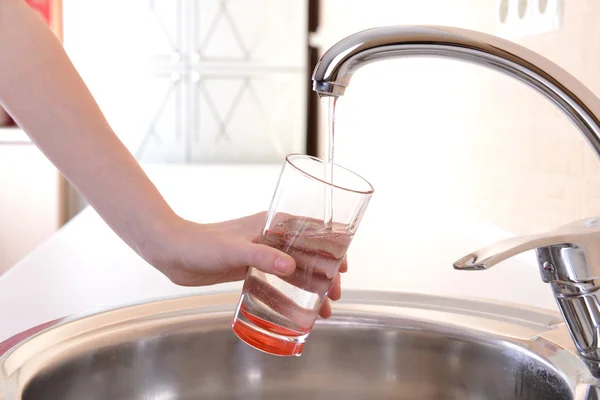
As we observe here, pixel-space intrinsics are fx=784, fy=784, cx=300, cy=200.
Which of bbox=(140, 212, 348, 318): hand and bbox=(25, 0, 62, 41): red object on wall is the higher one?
bbox=(25, 0, 62, 41): red object on wall

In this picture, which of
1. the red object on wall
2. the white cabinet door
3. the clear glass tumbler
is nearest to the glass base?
the clear glass tumbler

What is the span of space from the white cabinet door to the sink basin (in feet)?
8.19

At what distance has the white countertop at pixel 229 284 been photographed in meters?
0.86

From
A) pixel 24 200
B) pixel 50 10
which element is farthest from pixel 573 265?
pixel 50 10

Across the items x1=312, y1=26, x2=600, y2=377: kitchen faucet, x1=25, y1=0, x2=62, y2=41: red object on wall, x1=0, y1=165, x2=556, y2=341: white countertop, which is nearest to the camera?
x1=312, y1=26, x2=600, y2=377: kitchen faucet

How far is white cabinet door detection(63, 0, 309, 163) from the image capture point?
3.19 metres

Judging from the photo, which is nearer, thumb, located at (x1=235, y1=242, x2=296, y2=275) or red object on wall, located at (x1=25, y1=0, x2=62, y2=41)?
thumb, located at (x1=235, y1=242, x2=296, y2=275)

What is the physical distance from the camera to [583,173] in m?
0.92

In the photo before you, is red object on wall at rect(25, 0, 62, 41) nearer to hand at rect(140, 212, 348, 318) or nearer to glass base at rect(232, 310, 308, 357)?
hand at rect(140, 212, 348, 318)

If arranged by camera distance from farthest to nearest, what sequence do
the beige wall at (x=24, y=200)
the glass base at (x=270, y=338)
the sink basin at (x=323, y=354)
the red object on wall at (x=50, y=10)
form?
the red object on wall at (x=50, y=10)
the beige wall at (x=24, y=200)
the sink basin at (x=323, y=354)
the glass base at (x=270, y=338)

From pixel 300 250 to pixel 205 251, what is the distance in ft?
0.38

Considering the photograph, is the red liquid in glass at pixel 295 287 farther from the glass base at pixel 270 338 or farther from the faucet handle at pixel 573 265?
the faucet handle at pixel 573 265

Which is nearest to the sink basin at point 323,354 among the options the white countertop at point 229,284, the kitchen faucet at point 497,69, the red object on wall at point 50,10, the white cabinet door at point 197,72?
the white countertop at point 229,284

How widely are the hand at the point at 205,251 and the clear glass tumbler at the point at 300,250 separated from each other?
0.07ft
